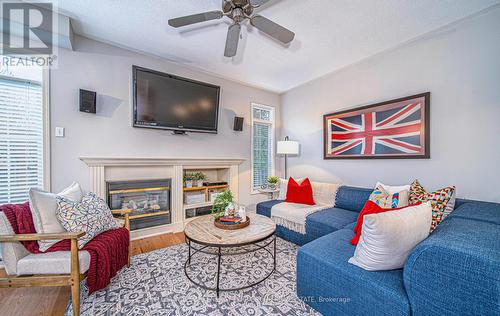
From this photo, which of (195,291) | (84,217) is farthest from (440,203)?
(84,217)

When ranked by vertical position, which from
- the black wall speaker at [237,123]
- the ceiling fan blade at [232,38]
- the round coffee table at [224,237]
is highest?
the ceiling fan blade at [232,38]

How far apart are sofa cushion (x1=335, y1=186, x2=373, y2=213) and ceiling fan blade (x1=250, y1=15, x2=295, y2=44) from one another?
2.12 metres

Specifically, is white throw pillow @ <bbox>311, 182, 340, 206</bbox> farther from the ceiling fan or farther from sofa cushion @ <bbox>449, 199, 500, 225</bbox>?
the ceiling fan

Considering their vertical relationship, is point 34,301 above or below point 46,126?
below

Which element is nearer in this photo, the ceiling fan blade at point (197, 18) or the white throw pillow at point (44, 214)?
the white throw pillow at point (44, 214)

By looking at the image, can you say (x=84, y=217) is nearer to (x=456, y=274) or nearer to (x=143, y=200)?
(x=143, y=200)

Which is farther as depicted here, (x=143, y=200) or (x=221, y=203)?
(x=143, y=200)

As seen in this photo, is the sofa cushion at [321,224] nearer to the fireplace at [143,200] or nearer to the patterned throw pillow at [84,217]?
the fireplace at [143,200]

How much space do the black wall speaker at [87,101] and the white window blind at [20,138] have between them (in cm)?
38

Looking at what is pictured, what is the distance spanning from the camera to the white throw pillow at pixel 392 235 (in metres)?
1.15

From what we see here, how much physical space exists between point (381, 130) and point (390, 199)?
1223 mm

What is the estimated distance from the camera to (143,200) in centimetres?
306

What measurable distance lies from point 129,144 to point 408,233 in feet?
10.4

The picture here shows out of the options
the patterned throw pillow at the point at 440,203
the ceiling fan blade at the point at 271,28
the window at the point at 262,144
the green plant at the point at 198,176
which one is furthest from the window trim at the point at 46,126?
the patterned throw pillow at the point at 440,203
